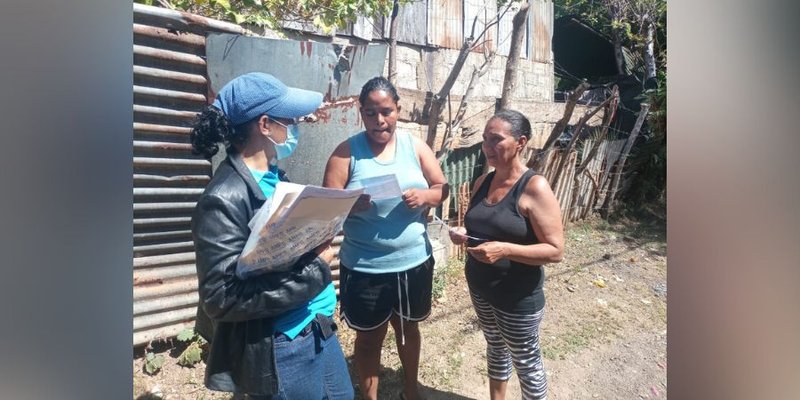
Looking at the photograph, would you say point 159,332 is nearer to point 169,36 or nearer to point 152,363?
point 152,363

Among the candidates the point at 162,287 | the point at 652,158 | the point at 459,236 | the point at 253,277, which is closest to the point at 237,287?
the point at 253,277

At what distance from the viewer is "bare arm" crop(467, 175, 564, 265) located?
5.84 feet

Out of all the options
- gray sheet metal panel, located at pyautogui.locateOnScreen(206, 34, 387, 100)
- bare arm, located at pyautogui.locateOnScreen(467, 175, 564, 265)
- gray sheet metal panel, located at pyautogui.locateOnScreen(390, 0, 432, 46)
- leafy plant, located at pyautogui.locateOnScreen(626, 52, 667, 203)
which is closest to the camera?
bare arm, located at pyautogui.locateOnScreen(467, 175, 564, 265)

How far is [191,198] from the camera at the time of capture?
2451 millimetres

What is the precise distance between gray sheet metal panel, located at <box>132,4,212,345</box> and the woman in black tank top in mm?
1500

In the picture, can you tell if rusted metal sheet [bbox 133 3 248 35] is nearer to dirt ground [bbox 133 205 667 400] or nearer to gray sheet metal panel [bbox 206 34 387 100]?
gray sheet metal panel [bbox 206 34 387 100]

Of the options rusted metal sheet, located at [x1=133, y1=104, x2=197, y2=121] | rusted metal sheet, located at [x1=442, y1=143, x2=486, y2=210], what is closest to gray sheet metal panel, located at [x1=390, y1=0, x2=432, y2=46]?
rusted metal sheet, located at [x1=442, y1=143, x2=486, y2=210]

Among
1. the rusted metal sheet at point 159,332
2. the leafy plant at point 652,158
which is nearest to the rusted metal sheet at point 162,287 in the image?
the rusted metal sheet at point 159,332

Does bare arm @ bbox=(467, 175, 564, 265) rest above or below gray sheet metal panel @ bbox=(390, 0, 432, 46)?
below

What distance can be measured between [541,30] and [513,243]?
707 centimetres

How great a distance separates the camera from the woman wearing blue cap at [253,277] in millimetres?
1166

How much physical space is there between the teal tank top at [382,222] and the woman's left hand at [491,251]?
335 mm

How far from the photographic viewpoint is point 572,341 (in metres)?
3.17
